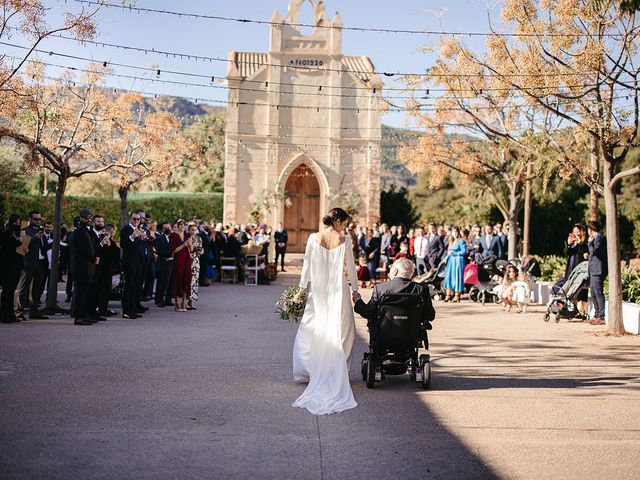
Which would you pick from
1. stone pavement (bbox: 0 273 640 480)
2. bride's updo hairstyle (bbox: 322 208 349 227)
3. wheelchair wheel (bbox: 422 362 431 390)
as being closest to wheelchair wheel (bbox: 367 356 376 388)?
stone pavement (bbox: 0 273 640 480)

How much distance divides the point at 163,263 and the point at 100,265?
2994 millimetres

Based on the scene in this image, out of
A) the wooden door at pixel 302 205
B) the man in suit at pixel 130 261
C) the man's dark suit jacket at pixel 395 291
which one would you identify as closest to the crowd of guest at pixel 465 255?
the man's dark suit jacket at pixel 395 291

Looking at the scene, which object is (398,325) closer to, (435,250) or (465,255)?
(465,255)

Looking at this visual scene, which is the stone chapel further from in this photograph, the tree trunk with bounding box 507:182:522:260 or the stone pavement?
the stone pavement

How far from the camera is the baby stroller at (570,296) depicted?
17.0 meters

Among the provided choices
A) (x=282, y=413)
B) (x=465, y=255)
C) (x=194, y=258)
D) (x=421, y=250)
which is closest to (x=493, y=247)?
(x=465, y=255)

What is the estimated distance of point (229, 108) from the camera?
129ft

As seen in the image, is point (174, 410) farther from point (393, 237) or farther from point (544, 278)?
point (393, 237)

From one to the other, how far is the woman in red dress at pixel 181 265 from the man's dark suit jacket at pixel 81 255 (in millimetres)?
3494

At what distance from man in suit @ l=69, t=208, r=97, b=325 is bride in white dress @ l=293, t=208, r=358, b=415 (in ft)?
20.2

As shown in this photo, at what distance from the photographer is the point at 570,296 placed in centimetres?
1709

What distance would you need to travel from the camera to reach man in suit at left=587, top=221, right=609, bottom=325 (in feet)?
53.2

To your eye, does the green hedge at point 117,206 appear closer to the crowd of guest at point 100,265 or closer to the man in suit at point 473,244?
the crowd of guest at point 100,265

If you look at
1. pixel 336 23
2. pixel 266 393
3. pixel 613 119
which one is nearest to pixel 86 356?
pixel 266 393
